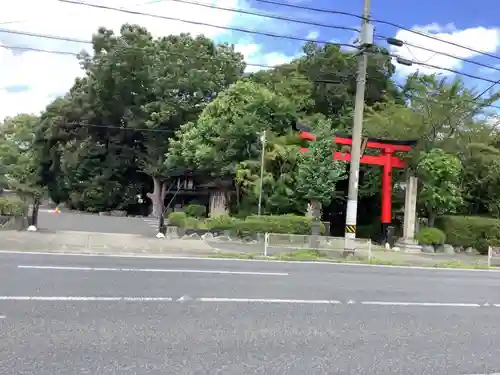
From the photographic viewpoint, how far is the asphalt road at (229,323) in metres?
4.85

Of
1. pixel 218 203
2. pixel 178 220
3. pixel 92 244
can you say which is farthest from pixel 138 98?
pixel 92 244

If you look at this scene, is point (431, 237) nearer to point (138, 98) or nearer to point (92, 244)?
point (92, 244)

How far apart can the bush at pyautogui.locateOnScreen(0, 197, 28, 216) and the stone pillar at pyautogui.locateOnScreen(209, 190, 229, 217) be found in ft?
52.0

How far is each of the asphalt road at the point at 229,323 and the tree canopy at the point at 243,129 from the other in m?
10.9

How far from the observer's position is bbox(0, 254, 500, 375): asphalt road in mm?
4852

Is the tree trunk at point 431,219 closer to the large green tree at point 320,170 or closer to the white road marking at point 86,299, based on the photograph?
the large green tree at point 320,170

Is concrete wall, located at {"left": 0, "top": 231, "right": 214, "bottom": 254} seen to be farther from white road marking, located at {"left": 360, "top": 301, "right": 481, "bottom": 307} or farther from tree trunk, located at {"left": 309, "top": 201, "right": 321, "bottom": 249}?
white road marking, located at {"left": 360, "top": 301, "right": 481, "bottom": 307}

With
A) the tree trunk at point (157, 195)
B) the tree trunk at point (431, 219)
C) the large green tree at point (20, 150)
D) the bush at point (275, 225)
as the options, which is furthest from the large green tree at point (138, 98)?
the bush at point (275, 225)

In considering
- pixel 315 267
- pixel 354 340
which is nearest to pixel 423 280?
pixel 315 267

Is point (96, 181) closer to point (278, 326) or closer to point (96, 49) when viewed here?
point (96, 49)

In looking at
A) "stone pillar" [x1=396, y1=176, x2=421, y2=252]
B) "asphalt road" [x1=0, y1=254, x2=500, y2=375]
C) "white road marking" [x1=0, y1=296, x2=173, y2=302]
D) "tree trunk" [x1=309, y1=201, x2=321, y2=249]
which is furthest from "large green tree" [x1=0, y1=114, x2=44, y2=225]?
"white road marking" [x1=0, y1=296, x2=173, y2=302]

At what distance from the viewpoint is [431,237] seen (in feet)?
73.5

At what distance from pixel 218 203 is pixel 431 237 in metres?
17.2

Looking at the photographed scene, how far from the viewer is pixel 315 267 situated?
13.4 meters
